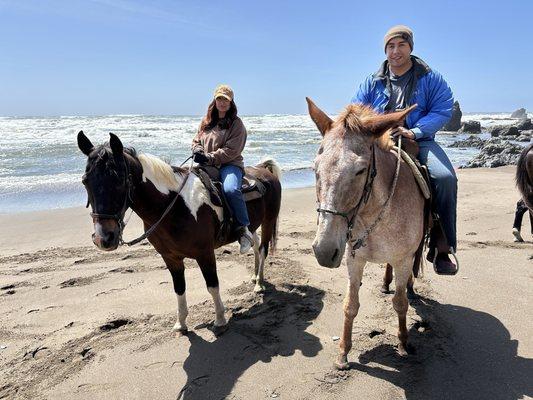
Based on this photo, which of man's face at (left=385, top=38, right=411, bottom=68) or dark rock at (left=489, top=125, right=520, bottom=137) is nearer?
man's face at (left=385, top=38, right=411, bottom=68)

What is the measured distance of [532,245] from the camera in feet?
20.6

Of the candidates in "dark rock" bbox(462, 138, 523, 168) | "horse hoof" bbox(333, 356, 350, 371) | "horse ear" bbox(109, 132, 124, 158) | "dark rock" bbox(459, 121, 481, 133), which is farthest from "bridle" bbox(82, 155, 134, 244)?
"dark rock" bbox(459, 121, 481, 133)

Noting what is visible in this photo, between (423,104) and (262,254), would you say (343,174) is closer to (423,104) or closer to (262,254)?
(423,104)

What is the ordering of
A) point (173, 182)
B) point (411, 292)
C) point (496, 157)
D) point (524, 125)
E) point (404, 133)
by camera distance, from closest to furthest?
point (404, 133) → point (173, 182) → point (411, 292) → point (496, 157) → point (524, 125)

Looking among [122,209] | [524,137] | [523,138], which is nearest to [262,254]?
[122,209]

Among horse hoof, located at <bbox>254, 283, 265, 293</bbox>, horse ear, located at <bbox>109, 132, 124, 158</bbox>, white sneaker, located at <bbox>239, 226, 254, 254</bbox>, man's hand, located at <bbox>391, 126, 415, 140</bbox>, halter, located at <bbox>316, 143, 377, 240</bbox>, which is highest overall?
man's hand, located at <bbox>391, 126, 415, 140</bbox>

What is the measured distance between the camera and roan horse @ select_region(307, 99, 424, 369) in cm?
237

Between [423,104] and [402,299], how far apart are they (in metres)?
1.75

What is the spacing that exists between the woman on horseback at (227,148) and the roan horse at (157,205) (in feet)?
0.72

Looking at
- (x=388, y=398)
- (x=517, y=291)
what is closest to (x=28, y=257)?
(x=388, y=398)

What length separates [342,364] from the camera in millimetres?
3355

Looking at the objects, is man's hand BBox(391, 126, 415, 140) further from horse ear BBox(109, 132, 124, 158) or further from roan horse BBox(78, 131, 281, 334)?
horse ear BBox(109, 132, 124, 158)

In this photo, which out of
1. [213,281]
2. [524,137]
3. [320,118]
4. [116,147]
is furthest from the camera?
[524,137]

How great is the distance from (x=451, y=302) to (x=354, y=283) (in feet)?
6.05
